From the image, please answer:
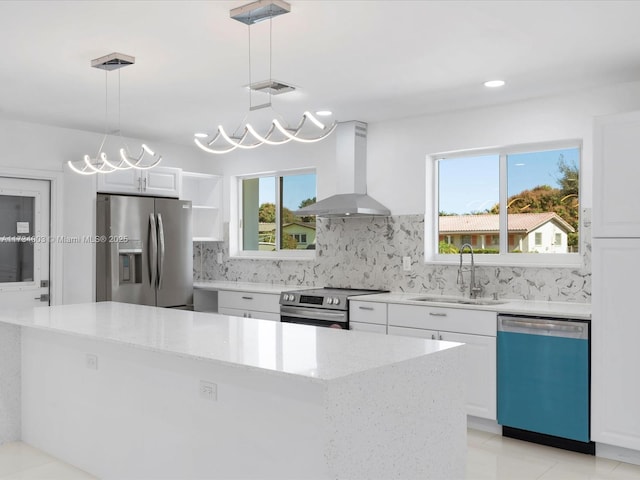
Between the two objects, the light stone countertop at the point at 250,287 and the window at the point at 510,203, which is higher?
the window at the point at 510,203

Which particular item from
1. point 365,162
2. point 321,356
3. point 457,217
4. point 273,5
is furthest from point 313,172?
point 321,356

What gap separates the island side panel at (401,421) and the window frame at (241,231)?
3467 mm

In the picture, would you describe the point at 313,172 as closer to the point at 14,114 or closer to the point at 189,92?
the point at 189,92

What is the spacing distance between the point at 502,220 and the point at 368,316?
52.7 inches

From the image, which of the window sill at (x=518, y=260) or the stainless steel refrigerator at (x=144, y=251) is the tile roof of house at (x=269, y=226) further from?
the window sill at (x=518, y=260)

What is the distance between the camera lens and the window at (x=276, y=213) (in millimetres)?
6172

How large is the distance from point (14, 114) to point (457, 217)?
3839 mm

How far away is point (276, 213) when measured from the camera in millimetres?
6445

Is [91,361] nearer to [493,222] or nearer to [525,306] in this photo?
[525,306]

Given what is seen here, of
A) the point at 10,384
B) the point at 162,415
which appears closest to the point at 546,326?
the point at 162,415

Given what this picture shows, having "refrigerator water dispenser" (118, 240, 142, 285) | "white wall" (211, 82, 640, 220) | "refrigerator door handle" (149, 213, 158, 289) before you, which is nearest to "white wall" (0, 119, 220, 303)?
"refrigerator water dispenser" (118, 240, 142, 285)

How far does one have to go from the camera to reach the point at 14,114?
508 centimetres

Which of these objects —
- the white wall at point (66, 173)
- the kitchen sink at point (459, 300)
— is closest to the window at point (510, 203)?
the kitchen sink at point (459, 300)

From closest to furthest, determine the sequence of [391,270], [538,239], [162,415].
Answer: [162,415]
[538,239]
[391,270]
